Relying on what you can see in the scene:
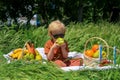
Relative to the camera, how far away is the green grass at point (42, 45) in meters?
5.01

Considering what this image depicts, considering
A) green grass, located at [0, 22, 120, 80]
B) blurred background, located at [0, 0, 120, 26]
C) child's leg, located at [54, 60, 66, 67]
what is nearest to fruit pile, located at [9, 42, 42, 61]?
green grass, located at [0, 22, 120, 80]

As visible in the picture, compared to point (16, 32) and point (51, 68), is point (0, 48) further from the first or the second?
point (51, 68)

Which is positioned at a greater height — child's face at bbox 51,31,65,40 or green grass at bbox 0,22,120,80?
child's face at bbox 51,31,65,40

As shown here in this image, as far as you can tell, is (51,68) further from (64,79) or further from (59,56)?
(59,56)

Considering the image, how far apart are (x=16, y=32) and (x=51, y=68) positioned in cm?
349

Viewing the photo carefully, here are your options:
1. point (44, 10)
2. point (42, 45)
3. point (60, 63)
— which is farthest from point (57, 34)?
point (44, 10)

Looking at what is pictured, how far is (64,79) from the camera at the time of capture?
4961 millimetres

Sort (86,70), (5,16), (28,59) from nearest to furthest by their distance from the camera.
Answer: (86,70) < (28,59) < (5,16)

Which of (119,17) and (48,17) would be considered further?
(119,17)

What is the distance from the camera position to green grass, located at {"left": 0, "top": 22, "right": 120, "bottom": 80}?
197 inches

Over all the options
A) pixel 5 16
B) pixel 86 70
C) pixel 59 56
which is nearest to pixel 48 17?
pixel 5 16

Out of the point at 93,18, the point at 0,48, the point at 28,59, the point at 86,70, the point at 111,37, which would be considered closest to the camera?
the point at 86,70

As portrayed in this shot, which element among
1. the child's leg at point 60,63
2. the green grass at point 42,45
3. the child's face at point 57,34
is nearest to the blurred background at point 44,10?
the green grass at point 42,45

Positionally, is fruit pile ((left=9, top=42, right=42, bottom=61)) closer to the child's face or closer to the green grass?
the green grass
